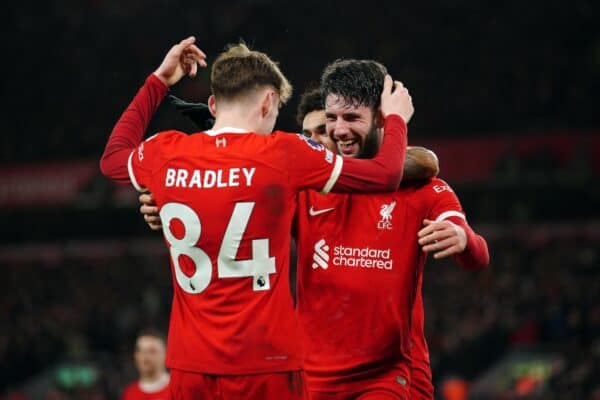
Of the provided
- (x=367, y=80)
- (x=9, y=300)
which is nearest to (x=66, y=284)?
(x=9, y=300)

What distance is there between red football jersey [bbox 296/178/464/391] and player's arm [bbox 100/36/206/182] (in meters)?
0.96

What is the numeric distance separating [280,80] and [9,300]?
20.3 metres

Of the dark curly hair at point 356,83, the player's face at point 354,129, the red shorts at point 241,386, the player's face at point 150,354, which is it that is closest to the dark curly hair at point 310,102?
the dark curly hair at point 356,83

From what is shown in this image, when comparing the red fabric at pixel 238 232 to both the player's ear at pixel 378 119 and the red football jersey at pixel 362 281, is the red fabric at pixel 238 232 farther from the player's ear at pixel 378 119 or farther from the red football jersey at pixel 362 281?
the player's ear at pixel 378 119

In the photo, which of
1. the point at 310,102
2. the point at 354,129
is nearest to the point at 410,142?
the point at 310,102

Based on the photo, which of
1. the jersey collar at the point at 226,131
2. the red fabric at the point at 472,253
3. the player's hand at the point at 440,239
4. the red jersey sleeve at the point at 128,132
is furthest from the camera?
the red fabric at the point at 472,253

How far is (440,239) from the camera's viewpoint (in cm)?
382

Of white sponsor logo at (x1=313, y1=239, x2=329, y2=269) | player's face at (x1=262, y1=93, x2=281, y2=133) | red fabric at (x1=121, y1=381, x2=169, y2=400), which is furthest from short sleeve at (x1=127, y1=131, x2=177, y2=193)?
red fabric at (x1=121, y1=381, x2=169, y2=400)

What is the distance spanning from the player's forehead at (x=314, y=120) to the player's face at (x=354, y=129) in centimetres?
46

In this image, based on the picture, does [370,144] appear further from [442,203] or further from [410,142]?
[410,142]

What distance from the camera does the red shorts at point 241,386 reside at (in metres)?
3.39

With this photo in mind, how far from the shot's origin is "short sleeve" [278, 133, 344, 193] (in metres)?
3.41

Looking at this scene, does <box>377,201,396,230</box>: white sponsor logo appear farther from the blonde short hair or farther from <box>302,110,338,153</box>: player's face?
the blonde short hair

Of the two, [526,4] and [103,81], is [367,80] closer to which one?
[526,4]
